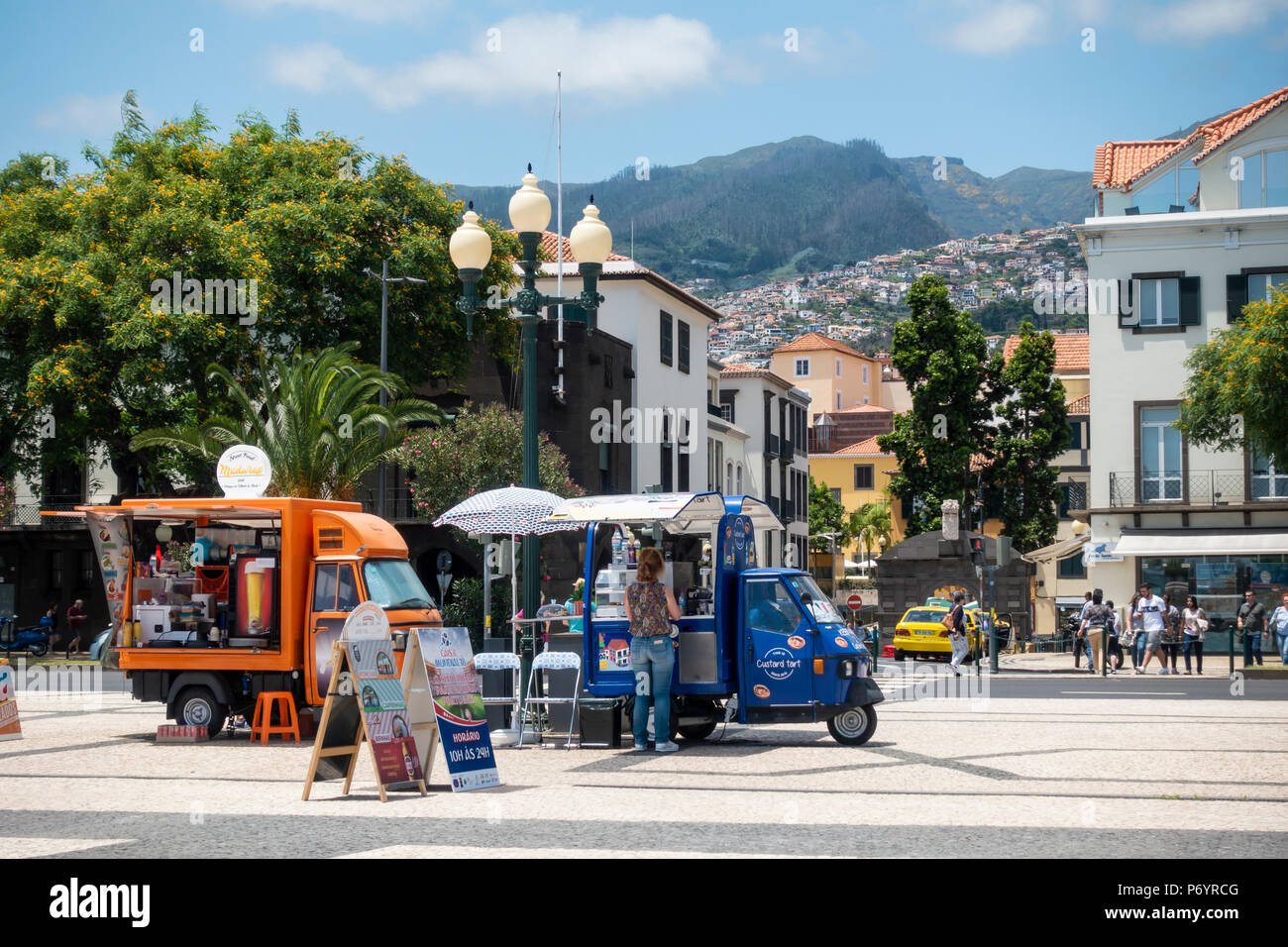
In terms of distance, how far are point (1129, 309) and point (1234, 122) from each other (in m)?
6.77

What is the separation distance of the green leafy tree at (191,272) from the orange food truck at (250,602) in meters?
15.7

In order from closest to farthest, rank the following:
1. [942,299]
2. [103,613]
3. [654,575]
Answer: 1. [654,575]
2. [103,613]
3. [942,299]

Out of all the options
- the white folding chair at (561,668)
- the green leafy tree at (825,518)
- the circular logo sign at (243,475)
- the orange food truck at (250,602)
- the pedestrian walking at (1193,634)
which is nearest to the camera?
the white folding chair at (561,668)

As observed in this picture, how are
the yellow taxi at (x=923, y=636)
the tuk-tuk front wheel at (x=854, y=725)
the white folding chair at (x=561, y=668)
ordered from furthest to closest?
the yellow taxi at (x=923, y=636) → the white folding chair at (x=561, y=668) → the tuk-tuk front wheel at (x=854, y=725)

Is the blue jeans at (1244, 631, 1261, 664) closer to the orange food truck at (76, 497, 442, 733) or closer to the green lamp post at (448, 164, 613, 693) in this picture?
the green lamp post at (448, 164, 613, 693)

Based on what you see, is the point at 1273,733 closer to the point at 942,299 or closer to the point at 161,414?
the point at 161,414

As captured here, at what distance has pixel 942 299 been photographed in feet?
183

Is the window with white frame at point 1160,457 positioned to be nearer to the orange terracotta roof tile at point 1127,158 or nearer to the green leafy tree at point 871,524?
the orange terracotta roof tile at point 1127,158

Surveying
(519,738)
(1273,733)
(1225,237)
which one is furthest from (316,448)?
(1225,237)

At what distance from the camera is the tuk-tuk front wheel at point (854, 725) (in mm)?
14883

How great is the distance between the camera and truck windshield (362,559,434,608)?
1616cm

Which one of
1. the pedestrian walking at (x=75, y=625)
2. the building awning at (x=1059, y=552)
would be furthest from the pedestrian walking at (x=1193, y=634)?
the pedestrian walking at (x=75, y=625)

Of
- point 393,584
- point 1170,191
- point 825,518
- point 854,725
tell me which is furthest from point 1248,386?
point 825,518
